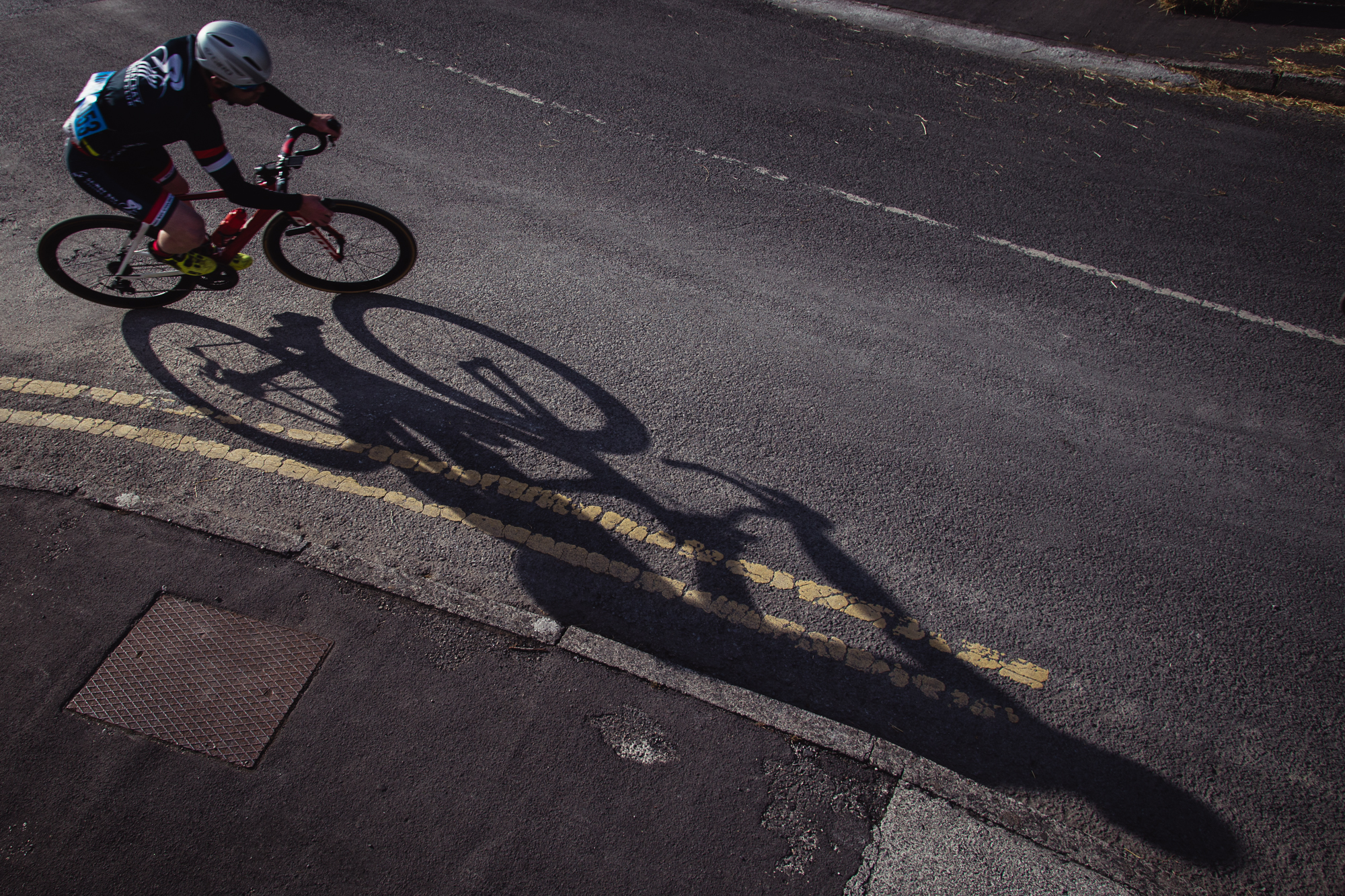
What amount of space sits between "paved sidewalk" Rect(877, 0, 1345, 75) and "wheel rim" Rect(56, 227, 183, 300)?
10.3 metres

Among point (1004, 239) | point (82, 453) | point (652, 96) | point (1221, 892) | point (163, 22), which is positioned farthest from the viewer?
point (163, 22)

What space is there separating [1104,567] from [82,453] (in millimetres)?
6164

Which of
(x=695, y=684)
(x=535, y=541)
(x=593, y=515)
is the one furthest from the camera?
(x=593, y=515)

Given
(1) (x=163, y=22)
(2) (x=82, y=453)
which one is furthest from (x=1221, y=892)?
(1) (x=163, y=22)

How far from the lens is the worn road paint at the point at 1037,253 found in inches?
224

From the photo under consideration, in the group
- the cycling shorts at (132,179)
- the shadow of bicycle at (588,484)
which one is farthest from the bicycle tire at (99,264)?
the cycling shorts at (132,179)

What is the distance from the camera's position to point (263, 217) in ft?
16.1

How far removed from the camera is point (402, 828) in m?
3.01

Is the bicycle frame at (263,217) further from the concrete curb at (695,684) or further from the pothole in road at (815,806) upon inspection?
the pothole in road at (815,806)

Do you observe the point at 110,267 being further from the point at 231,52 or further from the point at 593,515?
the point at 593,515

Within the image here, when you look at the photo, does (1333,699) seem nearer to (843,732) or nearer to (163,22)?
(843,732)

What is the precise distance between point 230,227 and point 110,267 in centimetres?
86

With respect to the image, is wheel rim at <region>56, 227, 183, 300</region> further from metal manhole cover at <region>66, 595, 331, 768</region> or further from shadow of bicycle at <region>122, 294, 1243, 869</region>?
metal manhole cover at <region>66, 595, 331, 768</region>

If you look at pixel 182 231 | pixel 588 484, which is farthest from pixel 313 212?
pixel 588 484
